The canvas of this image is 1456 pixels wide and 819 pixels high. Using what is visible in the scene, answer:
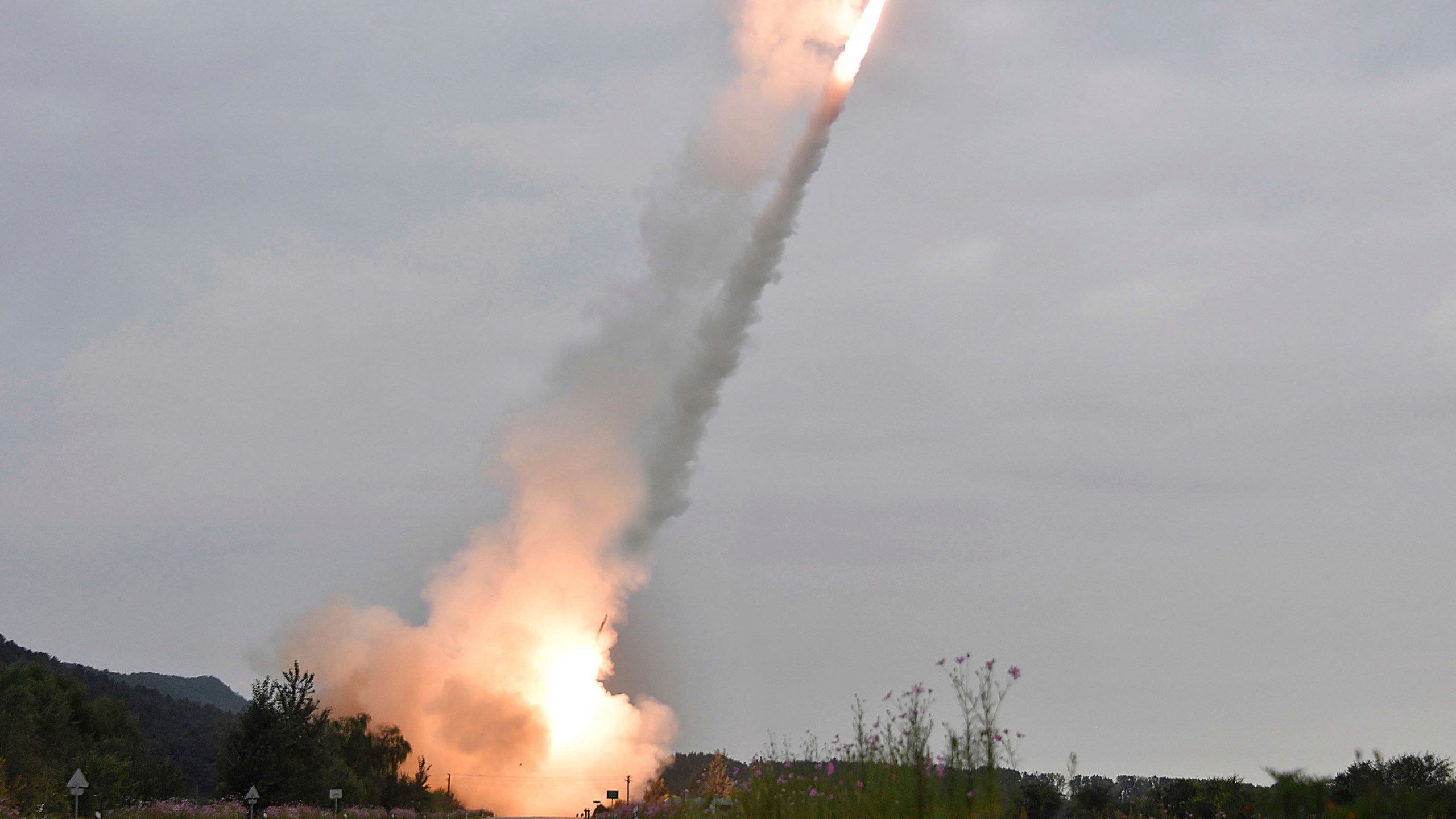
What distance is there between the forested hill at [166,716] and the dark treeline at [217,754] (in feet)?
22.7

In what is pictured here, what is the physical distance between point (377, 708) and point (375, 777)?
8.55 metres

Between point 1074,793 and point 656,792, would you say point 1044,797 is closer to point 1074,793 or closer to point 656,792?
point 1074,793

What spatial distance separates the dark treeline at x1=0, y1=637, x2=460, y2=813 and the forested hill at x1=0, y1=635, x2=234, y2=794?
6916mm

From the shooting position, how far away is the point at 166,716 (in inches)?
4884

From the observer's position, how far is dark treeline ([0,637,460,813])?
158ft

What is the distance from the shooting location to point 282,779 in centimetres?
4969

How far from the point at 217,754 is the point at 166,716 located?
82.5m

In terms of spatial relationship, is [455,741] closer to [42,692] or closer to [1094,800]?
[42,692]

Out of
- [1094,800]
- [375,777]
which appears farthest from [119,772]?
[1094,800]

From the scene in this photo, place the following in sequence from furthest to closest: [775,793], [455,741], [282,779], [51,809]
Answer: [455,741] < [282,779] < [51,809] < [775,793]

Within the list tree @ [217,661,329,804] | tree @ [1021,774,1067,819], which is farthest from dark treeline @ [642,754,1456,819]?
tree @ [217,661,329,804]

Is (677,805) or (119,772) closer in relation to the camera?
(677,805)

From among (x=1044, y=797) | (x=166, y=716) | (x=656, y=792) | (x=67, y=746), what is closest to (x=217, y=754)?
(x=656, y=792)

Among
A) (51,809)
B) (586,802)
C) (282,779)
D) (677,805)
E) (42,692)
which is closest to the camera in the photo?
(677,805)
